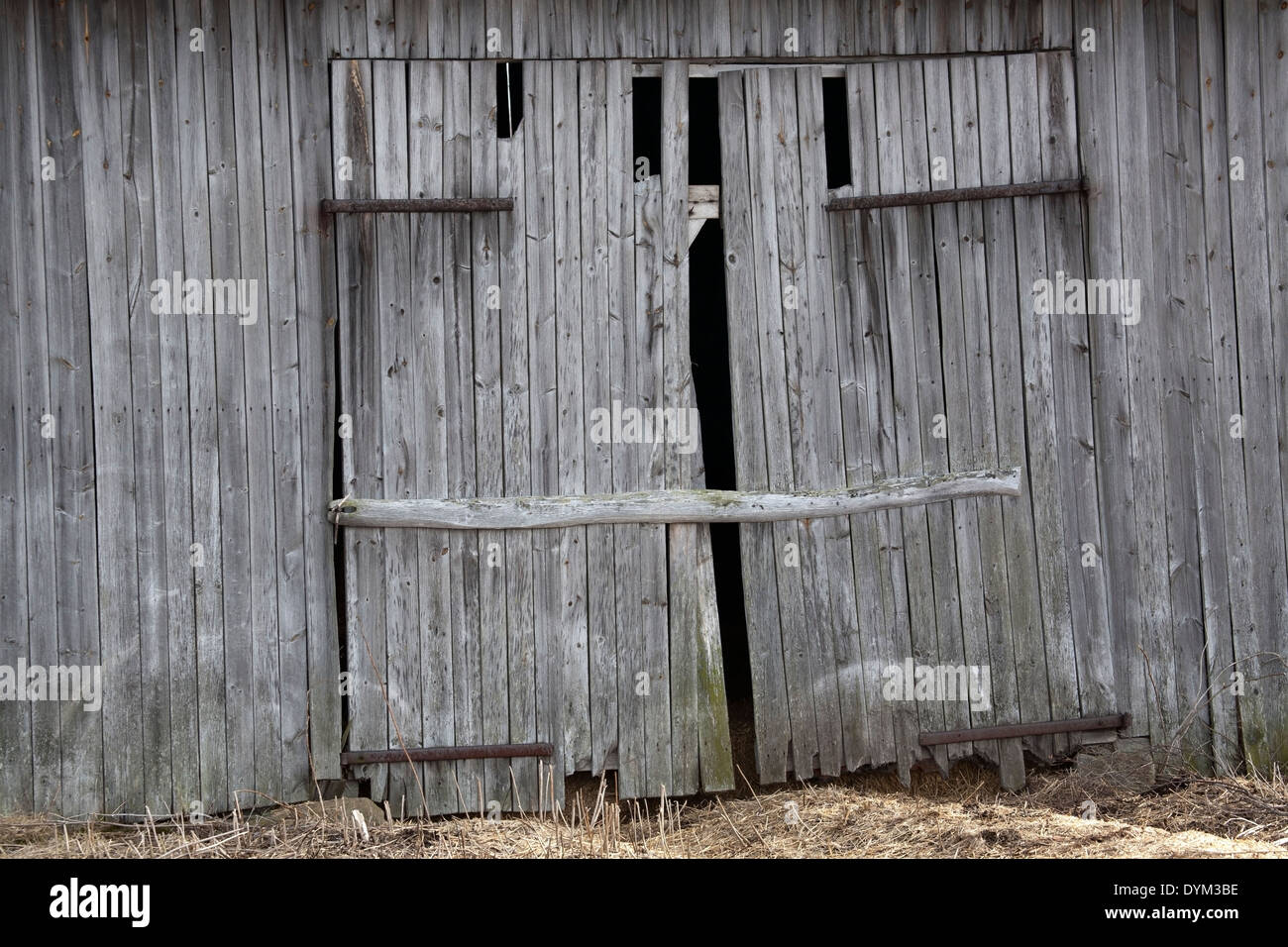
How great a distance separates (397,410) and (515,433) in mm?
552

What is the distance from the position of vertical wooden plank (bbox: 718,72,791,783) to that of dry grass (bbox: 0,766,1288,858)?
37 cm

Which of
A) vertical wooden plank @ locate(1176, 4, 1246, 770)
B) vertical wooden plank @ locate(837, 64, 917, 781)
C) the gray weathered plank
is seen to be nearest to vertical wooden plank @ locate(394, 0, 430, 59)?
the gray weathered plank

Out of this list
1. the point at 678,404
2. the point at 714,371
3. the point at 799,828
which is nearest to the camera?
the point at 799,828

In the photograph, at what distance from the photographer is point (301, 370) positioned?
5.05 meters

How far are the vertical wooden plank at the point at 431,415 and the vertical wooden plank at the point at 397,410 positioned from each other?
33 mm

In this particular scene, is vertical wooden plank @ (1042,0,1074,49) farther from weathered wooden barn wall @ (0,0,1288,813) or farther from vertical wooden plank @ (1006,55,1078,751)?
vertical wooden plank @ (1006,55,1078,751)

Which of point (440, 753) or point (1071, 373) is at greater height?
point (1071, 373)

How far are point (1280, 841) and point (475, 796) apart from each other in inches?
135

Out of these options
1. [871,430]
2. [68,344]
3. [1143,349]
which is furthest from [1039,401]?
[68,344]

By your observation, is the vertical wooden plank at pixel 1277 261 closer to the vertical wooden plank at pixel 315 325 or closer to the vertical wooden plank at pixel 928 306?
the vertical wooden plank at pixel 928 306

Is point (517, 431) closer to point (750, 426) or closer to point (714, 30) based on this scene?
point (750, 426)

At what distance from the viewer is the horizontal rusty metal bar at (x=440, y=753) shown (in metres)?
5.00

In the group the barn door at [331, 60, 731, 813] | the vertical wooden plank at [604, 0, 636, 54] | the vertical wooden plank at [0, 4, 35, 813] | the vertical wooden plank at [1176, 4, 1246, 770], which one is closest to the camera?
the vertical wooden plank at [0, 4, 35, 813]

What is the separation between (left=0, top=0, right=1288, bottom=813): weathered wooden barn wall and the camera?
496 centimetres
